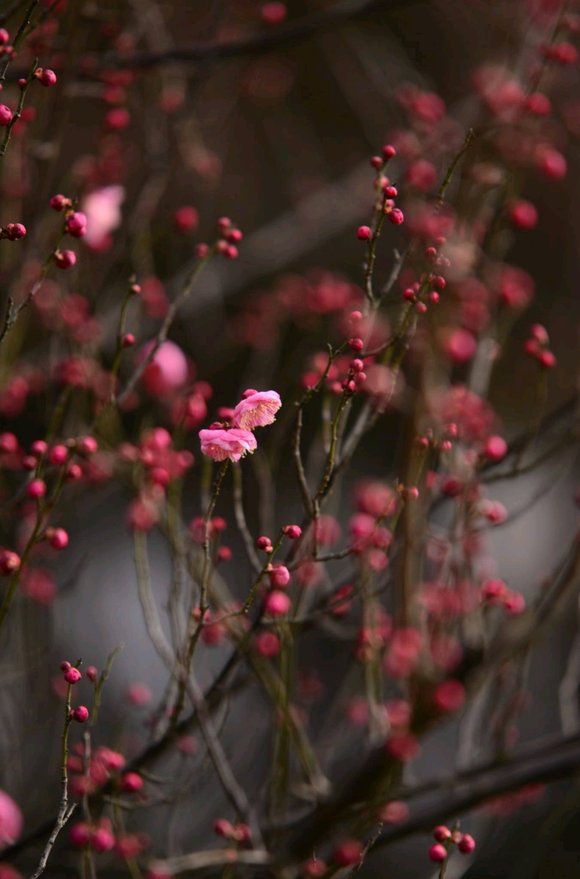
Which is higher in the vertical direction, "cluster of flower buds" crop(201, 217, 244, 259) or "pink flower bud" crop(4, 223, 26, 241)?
"pink flower bud" crop(4, 223, 26, 241)

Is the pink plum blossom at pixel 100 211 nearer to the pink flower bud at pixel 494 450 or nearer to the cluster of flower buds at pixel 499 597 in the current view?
the pink flower bud at pixel 494 450

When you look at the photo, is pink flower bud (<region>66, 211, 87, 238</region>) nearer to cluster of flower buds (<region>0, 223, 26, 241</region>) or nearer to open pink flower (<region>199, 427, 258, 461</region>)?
cluster of flower buds (<region>0, 223, 26, 241</region>)

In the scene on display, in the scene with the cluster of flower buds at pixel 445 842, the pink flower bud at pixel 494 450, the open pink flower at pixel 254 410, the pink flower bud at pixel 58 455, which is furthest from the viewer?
the pink flower bud at pixel 494 450

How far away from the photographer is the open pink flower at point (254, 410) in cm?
166

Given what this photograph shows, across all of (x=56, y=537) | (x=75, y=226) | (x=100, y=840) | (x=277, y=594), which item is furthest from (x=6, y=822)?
(x=75, y=226)

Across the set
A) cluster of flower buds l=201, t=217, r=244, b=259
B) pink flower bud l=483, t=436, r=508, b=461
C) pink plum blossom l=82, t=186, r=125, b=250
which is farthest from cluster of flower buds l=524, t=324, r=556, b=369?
pink plum blossom l=82, t=186, r=125, b=250

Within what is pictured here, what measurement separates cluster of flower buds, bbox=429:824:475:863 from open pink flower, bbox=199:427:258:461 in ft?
2.61

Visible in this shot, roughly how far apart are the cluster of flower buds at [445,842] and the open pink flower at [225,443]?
2.61ft

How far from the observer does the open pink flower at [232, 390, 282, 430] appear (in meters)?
1.66

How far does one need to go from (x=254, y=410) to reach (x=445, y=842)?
0.86 meters

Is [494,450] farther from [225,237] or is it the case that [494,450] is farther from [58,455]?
[58,455]

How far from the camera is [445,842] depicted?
1.97 metres

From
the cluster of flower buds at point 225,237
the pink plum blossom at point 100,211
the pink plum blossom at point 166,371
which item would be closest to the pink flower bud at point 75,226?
the cluster of flower buds at point 225,237

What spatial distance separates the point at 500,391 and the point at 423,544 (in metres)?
3.24
